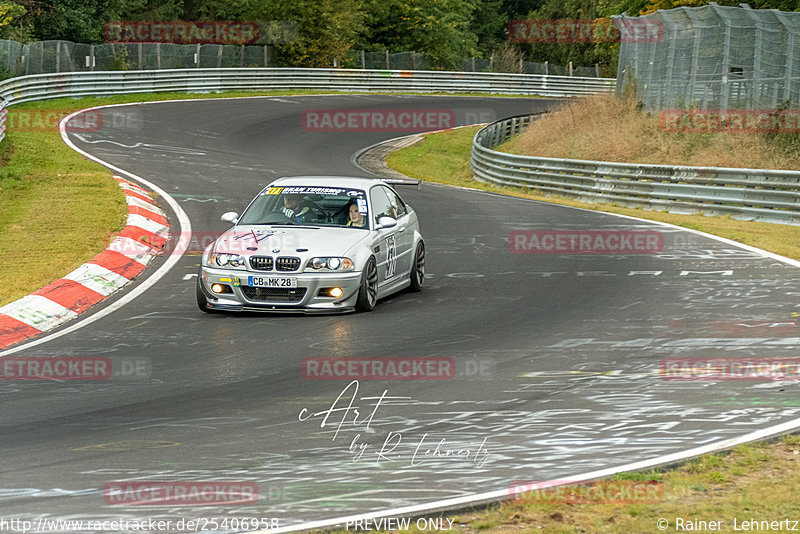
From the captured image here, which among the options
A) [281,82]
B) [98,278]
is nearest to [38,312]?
[98,278]

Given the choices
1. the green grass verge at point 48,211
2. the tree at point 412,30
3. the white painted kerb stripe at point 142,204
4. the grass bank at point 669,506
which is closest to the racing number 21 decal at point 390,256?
the green grass verge at point 48,211

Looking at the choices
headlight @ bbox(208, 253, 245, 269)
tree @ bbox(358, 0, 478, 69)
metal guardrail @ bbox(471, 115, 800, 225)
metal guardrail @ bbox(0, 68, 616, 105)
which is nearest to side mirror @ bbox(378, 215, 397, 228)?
headlight @ bbox(208, 253, 245, 269)

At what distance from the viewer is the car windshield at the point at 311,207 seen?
12.6 m

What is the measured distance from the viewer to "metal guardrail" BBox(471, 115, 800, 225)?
20.9 metres

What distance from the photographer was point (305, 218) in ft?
41.3

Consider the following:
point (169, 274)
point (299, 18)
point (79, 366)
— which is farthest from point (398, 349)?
point (299, 18)

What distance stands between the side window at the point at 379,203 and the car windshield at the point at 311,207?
143 millimetres

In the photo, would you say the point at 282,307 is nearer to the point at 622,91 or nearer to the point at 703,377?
the point at 703,377

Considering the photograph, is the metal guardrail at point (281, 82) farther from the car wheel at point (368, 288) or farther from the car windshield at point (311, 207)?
the car wheel at point (368, 288)

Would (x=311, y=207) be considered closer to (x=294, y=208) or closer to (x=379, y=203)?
(x=294, y=208)

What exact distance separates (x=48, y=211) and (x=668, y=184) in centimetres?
1248

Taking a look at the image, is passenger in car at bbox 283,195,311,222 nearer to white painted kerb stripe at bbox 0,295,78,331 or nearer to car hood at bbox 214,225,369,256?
car hood at bbox 214,225,369,256

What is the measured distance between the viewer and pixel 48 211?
18.1 metres

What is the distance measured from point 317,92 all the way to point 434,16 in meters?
21.9
